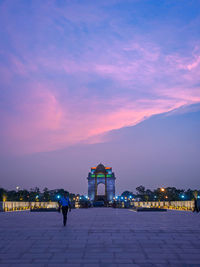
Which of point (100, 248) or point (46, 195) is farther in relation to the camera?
point (46, 195)

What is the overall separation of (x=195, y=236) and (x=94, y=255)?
486cm

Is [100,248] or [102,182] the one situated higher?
[102,182]

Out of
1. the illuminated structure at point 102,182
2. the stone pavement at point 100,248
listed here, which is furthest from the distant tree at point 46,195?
the stone pavement at point 100,248

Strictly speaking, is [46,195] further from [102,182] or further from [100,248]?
[100,248]

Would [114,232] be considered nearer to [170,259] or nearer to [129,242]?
[129,242]

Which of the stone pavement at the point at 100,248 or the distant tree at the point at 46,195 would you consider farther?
the distant tree at the point at 46,195

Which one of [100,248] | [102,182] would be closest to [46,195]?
[102,182]

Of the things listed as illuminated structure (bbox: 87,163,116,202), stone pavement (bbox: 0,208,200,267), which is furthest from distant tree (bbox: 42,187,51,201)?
stone pavement (bbox: 0,208,200,267)

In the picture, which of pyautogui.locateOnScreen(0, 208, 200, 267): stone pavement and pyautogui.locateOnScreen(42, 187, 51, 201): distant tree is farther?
pyautogui.locateOnScreen(42, 187, 51, 201): distant tree

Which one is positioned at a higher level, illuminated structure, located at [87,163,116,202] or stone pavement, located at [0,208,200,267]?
illuminated structure, located at [87,163,116,202]

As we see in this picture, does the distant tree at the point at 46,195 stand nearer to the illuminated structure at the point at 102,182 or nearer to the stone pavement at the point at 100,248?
the illuminated structure at the point at 102,182

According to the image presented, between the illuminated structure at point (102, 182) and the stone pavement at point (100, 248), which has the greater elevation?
the illuminated structure at point (102, 182)

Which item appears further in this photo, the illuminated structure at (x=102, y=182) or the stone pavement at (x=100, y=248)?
the illuminated structure at (x=102, y=182)

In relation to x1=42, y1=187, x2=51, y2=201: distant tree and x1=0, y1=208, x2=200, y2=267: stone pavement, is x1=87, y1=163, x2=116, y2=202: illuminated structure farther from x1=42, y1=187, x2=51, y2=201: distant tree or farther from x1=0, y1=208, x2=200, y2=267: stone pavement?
x1=0, y1=208, x2=200, y2=267: stone pavement
